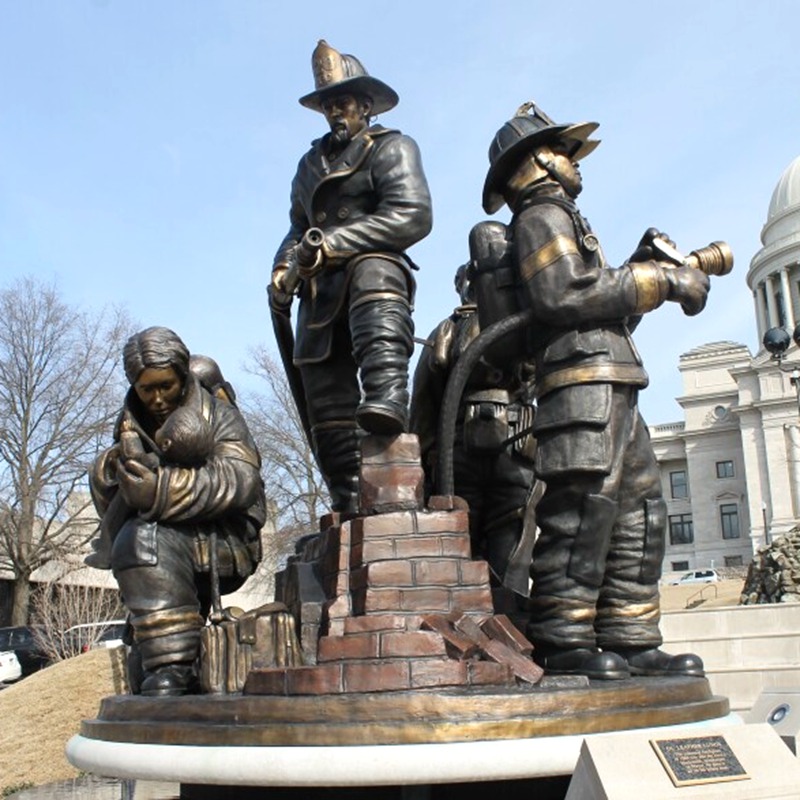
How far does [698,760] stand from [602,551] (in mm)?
1256

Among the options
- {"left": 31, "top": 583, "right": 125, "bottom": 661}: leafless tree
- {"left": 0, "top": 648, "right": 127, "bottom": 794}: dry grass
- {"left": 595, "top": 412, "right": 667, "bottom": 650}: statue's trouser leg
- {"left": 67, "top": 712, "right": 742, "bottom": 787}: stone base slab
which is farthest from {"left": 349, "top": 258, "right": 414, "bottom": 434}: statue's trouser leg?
{"left": 31, "top": 583, "right": 125, "bottom": 661}: leafless tree

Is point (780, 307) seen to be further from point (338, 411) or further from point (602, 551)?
point (602, 551)

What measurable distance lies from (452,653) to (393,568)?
17.7 inches

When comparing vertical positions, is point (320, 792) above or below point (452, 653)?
below

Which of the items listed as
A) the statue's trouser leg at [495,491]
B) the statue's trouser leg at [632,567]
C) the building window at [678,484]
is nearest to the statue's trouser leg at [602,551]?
the statue's trouser leg at [632,567]

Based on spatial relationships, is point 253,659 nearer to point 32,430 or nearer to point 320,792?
point 320,792

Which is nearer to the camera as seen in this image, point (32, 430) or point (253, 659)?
point (253, 659)

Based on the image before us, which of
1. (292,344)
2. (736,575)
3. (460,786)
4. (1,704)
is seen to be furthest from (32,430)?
(736,575)

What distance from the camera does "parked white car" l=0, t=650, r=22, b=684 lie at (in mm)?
19375

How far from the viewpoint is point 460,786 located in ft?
12.3

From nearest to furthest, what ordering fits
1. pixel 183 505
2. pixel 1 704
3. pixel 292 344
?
1. pixel 183 505
2. pixel 292 344
3. pixel 1 704

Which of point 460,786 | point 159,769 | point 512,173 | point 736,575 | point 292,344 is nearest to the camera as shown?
point 159,769

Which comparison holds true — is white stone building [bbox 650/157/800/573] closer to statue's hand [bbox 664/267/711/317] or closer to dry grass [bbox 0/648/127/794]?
dry grass [bbox 0/648/127/794]

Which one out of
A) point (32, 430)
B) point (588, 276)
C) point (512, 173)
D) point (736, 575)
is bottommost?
point (736, 575)
